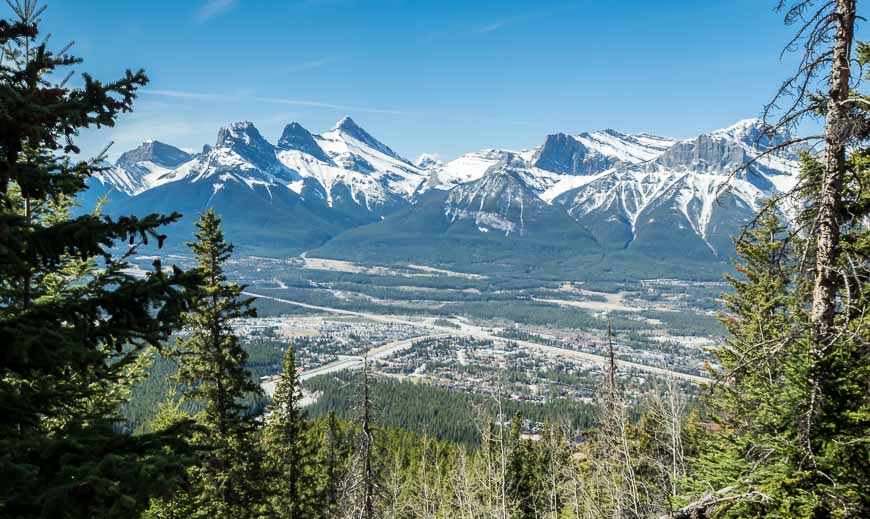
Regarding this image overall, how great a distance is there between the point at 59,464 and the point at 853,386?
8.31 metres

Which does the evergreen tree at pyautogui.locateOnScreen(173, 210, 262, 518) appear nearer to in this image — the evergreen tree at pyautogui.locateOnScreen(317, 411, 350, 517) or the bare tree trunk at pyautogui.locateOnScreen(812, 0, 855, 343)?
the evergreen tree at pyautogui.locateOnScreen(317, 411, 350, 517)

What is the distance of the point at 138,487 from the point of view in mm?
3719

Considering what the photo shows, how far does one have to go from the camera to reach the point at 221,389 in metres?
14.6

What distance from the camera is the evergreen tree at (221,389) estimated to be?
14227 millimetres

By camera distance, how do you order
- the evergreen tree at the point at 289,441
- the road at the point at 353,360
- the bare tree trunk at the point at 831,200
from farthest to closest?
the road at the point at 353,360 → the evergreen tree at the point at 289,441 → the bare tree trunk at the point at 831,200

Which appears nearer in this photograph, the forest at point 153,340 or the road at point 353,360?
the forest at point 153,340

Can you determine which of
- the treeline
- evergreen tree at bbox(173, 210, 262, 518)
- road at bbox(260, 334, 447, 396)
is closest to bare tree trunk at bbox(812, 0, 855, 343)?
evergreen tree at bbox(173, 210, 262, 518)

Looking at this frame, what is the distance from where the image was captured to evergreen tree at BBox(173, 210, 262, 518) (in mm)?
14227

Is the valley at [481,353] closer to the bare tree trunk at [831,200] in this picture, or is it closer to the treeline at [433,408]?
the treeline at [433,408]

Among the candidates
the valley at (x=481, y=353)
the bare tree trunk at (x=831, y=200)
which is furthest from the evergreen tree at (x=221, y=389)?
the valley at (x=481, y=353)

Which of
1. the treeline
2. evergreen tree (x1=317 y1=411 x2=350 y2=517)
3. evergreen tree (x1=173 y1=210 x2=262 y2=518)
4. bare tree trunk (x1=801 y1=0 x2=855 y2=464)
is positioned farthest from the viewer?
the treeline

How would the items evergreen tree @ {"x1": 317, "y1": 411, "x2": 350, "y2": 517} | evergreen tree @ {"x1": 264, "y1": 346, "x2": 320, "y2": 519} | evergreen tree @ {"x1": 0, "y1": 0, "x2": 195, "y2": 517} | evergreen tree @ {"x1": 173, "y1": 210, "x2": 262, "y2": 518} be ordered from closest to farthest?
evergreen tree @ {"x1": 0, "y1": 0, "x2": 195, "y2": 517}
evergreen tree @ {"x1": 173, "y1": 210, "x2": 262, "y2": 518}
evergreen tree @ {"x1": 264, "y1": 346, "x2": 320, "y2": 519}
evergreen tree @ {"x1": 317, "y1": 411, "x2": 350, "y2": 517}

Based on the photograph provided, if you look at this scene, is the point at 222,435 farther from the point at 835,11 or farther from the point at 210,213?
the point at 835,11

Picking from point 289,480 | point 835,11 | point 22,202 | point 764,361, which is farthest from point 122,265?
point 289,480
